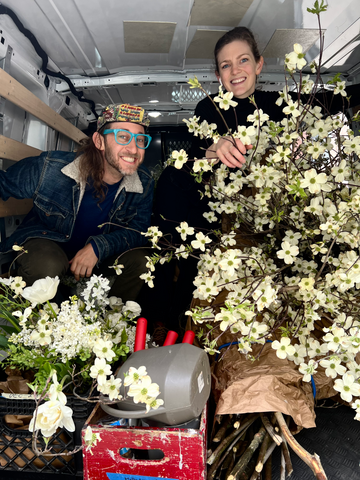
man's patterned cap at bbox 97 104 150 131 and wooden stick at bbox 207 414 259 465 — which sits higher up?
man's patterned cap at bbox 97 104 150 131

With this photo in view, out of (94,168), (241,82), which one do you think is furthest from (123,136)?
(241,82)

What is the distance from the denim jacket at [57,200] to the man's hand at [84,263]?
42 millimetres

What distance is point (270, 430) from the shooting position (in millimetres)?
976

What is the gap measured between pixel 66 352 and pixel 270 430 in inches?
23.9

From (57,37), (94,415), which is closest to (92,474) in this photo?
(94,415)

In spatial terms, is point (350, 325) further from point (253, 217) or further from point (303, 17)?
point (303, 17)

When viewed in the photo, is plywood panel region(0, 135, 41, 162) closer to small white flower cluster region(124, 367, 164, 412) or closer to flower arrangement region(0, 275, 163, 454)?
flower arrangement region(0, 275, 163, 454)

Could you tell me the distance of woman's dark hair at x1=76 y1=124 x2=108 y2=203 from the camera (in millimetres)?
1802

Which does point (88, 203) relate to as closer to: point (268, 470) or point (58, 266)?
point (58, 266)

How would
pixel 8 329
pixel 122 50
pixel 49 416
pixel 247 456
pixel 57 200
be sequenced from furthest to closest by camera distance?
pixel 122 50 < pixel 57 200 < pixel 8 329 < pixel 247 456 < pixel 49 416

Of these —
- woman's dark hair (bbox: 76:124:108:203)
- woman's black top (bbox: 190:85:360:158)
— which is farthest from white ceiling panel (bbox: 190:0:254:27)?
woman's dark hair (bbox: 76:124:108:203)

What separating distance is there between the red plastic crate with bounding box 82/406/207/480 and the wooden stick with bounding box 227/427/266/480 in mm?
105

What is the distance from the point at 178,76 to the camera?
7.09 feet

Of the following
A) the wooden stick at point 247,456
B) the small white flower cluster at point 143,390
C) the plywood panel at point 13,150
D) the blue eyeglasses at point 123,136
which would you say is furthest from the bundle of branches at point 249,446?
the plywood panel at point 13,150
